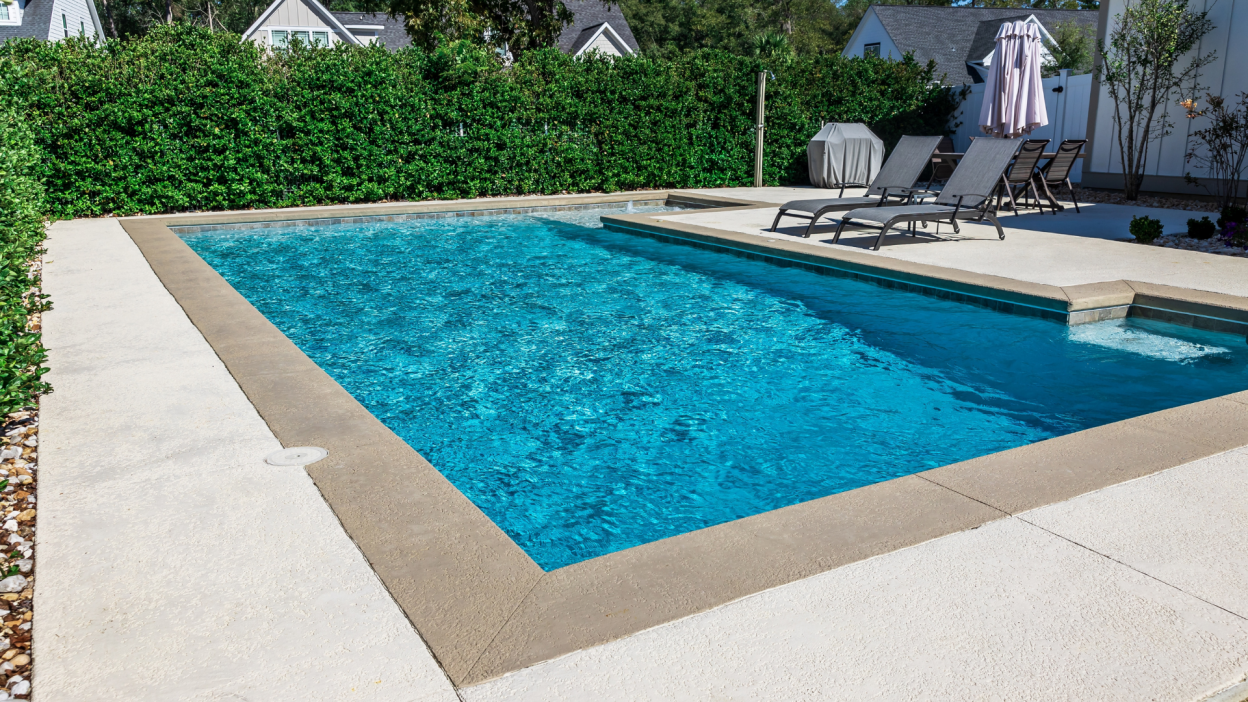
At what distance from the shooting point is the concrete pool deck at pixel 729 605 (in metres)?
1.98

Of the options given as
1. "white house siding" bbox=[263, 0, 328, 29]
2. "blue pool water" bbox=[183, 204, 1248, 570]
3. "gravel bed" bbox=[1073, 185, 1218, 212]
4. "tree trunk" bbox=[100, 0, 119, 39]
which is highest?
"tree trunk" bbox=[100, 0, 119, 39]

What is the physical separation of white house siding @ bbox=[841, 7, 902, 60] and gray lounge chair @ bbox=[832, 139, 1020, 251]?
23981 mm

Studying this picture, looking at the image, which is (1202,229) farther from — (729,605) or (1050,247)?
(729,605)

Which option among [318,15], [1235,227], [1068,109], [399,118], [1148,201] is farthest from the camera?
[318,15]

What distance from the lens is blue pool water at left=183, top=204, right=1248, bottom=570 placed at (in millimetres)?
4148

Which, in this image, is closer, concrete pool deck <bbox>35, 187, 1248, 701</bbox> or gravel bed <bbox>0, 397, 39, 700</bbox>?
concrete pool deck <bbox>35, 187, 1248, 701</bbox>

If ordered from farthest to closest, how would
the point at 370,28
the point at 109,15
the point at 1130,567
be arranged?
the point at 109,15, the point at 370,28, the point at 1130,567

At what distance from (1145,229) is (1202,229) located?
76 cm

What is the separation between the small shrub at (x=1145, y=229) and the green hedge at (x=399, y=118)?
936 centimetres

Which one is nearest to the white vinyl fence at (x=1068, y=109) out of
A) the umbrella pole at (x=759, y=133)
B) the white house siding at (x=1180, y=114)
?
the white house siding at (x=1180, y=114)

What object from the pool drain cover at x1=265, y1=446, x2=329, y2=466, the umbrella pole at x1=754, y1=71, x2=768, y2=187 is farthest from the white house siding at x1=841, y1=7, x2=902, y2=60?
the pool drain cover at x1=265, y1=446, x2=329, y2=466

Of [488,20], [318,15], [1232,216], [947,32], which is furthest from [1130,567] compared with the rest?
[318,15]

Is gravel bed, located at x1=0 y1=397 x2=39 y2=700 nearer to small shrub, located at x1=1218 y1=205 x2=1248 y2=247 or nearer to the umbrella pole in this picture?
small shrub, located at x1=1218 y1=205 x2=1248 y2=247

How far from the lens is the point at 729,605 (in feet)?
7.55
